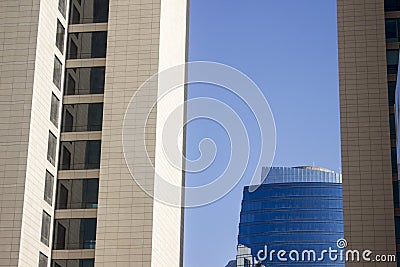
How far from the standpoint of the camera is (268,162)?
23.4m

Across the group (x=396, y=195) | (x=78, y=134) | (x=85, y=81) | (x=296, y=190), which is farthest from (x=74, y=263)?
(x=296, y=190)

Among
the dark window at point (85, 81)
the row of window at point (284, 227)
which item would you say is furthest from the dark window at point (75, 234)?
the row of window at point (284, 227)

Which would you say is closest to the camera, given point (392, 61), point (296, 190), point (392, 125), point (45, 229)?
point (45, 229)

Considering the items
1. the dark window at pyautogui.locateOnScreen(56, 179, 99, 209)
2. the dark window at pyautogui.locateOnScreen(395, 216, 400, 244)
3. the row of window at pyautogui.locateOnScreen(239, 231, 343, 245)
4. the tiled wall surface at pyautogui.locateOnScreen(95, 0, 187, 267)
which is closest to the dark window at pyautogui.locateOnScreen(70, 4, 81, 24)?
the tiled wall surface at pyautogui.locateOnScreen(95, 0, 187, 267)

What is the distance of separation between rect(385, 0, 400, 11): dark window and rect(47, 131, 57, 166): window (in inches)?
435

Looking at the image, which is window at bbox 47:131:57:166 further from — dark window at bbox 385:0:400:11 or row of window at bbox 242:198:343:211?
row of window at bbox 242:198:343:211

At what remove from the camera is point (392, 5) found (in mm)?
26312

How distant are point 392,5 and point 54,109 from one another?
36.0 ft

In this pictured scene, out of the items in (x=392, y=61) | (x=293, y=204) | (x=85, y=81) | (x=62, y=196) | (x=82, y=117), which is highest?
(x=392, y=61)

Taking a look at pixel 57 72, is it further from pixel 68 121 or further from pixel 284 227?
pixel 284 227

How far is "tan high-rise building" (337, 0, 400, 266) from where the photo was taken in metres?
24.1

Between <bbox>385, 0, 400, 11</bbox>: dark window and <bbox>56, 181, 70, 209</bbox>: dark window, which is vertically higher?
<bbox>385, 0, 400, 11</bbox>: dark window

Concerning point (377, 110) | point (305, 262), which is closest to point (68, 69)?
point (377, 110)

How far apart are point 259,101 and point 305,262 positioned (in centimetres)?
2022
